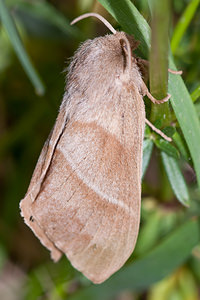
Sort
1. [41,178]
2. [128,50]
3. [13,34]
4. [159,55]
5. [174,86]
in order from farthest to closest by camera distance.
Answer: [13,34] → [41,178] → [128,50] → [174,86] → [159,55]

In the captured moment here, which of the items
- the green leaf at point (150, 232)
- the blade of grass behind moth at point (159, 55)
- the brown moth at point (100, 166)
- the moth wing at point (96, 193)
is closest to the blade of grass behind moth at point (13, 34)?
the brown moth at point (100, 166)

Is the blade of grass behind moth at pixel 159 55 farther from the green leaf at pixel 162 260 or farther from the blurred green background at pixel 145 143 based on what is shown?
the green leaf at pixel 162 260

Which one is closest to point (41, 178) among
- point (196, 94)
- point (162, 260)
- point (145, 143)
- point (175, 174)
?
point (145, 143)

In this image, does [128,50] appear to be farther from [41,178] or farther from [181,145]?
[41,178]

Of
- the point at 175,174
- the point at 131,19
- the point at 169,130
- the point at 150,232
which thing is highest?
the point at 131,19

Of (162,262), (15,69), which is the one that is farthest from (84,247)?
(15,69)

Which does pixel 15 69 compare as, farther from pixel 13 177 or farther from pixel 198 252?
pixel 198 252

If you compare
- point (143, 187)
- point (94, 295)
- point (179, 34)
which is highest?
point (179, 34)
